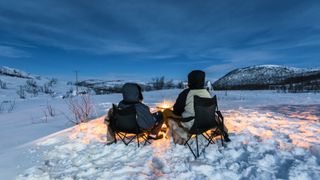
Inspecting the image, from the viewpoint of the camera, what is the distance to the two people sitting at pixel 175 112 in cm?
653

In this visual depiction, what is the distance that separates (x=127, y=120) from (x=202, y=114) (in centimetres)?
160

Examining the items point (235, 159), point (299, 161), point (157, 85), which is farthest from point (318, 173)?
point (157, 85)

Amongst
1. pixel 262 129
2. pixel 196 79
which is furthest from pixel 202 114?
pixel 262 129

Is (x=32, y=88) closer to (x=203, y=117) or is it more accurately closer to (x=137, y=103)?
(x=137, y=103)

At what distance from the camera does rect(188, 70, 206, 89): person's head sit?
21.6 ft

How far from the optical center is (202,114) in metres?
6.17

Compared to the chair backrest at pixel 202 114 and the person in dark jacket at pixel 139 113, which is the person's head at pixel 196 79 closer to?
the chair backrest at pixel 202 114

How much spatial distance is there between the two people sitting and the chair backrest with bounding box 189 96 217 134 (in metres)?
0.27

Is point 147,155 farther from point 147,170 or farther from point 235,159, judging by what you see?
point 235,159

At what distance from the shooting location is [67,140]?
7305 mm

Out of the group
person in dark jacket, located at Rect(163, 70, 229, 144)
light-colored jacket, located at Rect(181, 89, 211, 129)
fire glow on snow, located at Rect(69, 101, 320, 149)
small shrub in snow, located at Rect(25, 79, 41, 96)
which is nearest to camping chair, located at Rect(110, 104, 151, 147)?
fire glow on snow, located at Rect(69, 101, 320, 149)

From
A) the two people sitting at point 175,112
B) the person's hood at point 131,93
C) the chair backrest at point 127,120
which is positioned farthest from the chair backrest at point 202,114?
the person's hood at point 131,93

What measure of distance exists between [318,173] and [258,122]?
3.72m

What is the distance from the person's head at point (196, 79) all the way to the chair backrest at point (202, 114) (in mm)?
502
